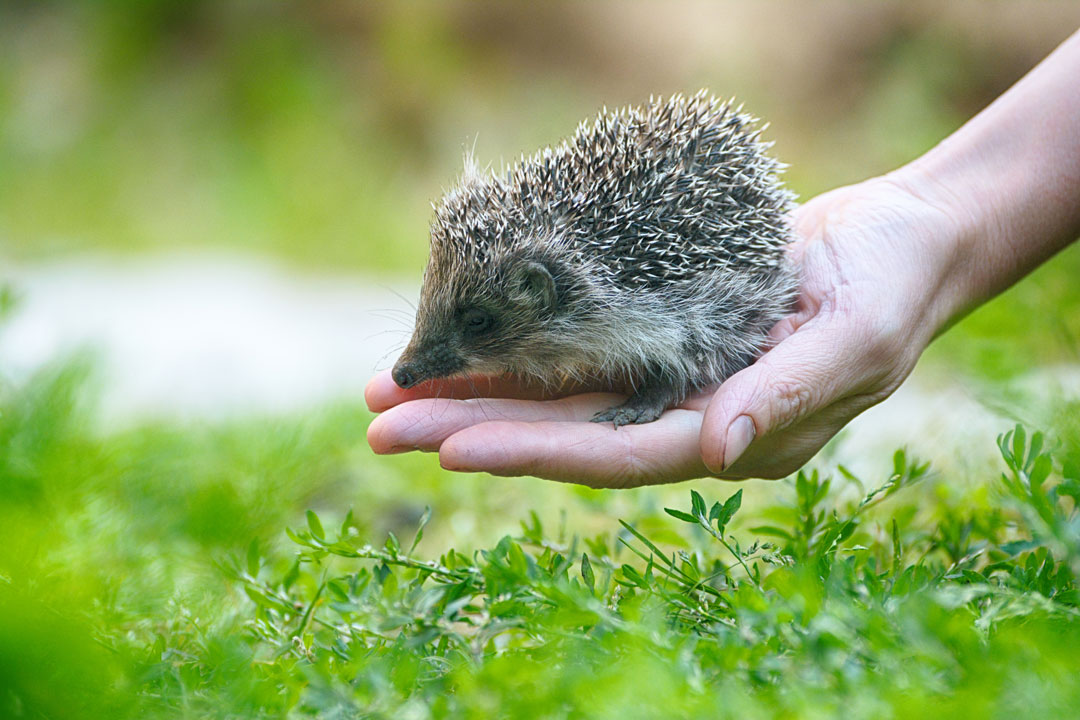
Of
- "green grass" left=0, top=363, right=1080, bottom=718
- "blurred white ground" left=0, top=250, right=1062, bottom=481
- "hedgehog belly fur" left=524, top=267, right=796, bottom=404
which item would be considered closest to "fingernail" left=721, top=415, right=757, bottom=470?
"green grass" left=0, top=363, right=1080, bottom=718

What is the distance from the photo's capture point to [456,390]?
9.71 ft

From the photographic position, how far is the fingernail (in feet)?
6.91

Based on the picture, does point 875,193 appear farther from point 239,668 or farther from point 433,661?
point 239,668

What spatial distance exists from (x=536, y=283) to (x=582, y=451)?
680mm

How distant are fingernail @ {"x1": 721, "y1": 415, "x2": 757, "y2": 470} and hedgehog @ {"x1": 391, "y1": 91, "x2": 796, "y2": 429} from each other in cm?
42

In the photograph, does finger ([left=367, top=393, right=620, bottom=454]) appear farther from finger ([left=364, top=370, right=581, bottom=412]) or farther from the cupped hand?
finger ([left=364, top=370, right=581, bottom=412])

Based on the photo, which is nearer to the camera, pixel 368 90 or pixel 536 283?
pixel 536 283

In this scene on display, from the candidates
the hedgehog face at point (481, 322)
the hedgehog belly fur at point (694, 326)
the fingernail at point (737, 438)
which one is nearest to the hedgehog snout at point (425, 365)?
the hedgehog face at point (481, 322)

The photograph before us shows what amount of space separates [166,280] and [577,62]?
200 inches

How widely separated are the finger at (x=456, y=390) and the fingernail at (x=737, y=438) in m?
0.93

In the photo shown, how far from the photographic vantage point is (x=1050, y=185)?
2.75m

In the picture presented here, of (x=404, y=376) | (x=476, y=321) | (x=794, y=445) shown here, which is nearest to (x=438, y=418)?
(x=404, y=376)

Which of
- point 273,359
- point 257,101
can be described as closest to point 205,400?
point 273,359

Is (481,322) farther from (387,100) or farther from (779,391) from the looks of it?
(387,100)
